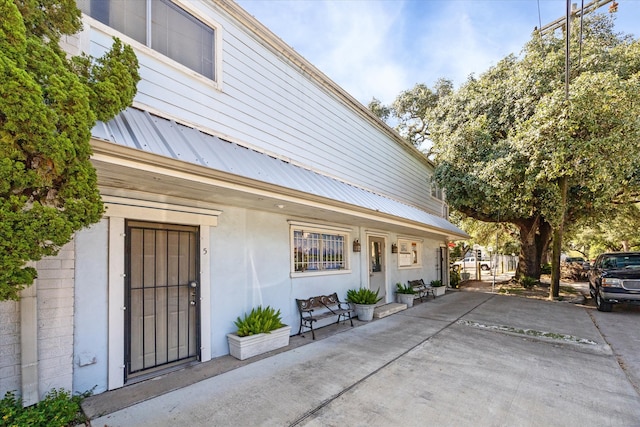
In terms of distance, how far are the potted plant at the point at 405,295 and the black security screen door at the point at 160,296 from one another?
7045 mm

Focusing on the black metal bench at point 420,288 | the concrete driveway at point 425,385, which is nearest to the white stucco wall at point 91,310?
the concrete driveway at point 425,385

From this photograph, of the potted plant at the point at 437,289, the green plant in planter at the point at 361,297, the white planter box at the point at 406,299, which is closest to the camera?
the green plant in planter at the point at 361,297

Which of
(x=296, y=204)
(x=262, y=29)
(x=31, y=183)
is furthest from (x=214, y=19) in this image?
(x=31, y=183)

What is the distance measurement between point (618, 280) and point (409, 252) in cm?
585

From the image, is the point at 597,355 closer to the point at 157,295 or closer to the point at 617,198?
the point at 157,295

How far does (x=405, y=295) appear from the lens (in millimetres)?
10188

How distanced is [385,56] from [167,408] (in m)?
11.4

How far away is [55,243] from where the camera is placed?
101 inches

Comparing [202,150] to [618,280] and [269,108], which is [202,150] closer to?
[269,108]

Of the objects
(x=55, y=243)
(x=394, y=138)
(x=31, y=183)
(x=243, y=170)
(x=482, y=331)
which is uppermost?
(x=394, y=138)

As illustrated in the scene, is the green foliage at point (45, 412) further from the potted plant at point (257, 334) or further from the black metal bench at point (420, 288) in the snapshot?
the black metal bench at point (420, 288)

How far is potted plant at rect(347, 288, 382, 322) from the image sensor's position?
7.86m

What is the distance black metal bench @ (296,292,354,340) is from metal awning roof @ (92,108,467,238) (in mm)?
2294

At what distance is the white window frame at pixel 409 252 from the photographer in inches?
445
